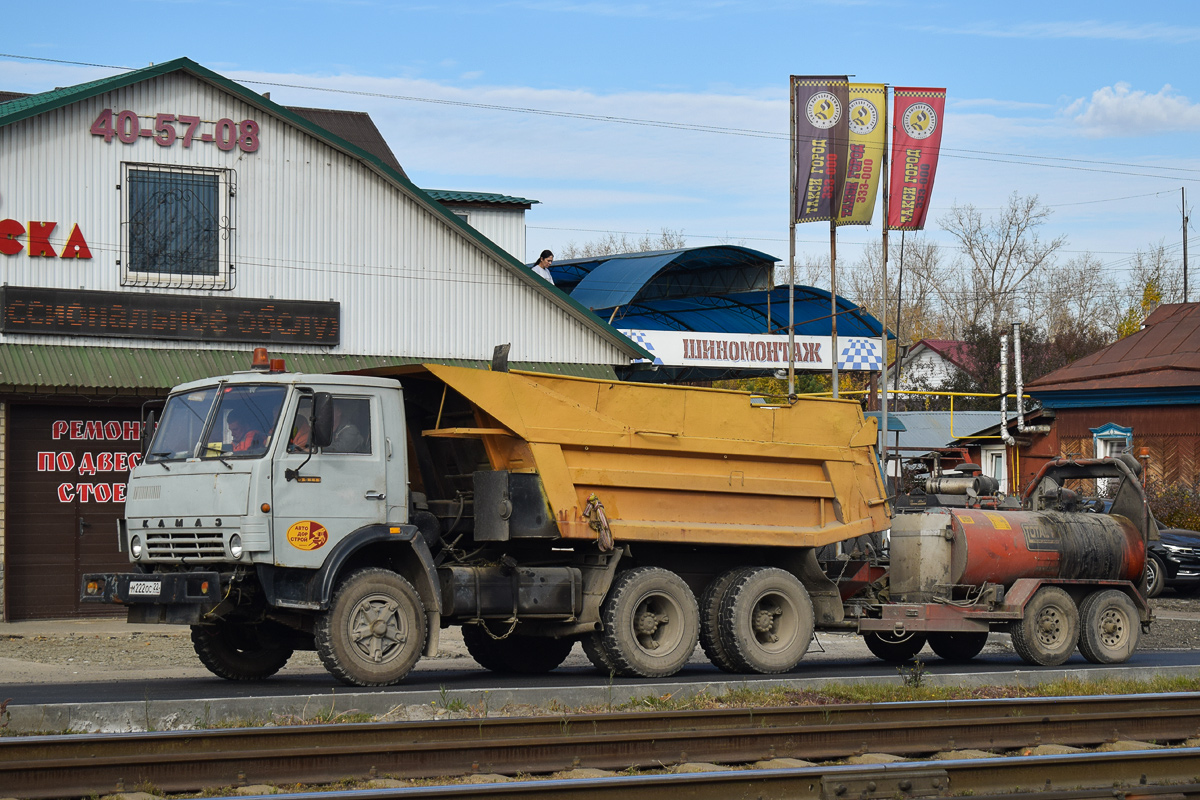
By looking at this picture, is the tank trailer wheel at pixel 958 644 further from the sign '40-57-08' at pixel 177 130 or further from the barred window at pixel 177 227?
the sign '40-57-08' at pixel 177 130

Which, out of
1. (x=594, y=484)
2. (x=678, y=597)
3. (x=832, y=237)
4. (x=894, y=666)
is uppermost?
(x=832, y=237)

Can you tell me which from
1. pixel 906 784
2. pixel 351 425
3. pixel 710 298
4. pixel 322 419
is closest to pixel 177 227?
pixel 351 425

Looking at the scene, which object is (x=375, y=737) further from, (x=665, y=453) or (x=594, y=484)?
(x=665, y=453)

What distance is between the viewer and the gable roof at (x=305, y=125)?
19219mm

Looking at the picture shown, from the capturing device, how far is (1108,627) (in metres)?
14.9

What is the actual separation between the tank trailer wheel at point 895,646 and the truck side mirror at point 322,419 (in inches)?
275

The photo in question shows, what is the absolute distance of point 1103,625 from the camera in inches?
586

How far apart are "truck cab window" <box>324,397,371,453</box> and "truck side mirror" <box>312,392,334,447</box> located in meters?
0.22

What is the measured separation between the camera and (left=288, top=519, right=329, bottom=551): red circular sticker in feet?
36.0

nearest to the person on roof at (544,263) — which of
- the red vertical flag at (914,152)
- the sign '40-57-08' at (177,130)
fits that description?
the sign '40-57-08' at (177,130)

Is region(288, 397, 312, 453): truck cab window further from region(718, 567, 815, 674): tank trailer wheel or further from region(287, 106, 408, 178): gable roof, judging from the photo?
region(287, 106, 408, 178): gable roof

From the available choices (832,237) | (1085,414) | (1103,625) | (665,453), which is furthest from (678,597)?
(1085,414)

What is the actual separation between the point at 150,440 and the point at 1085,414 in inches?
1181

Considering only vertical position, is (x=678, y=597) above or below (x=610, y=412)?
below
